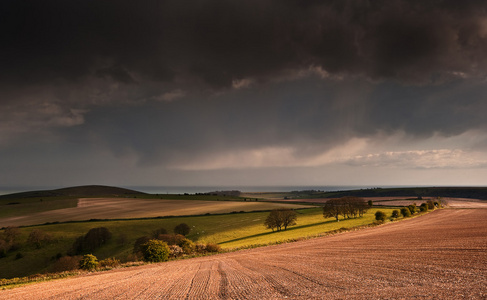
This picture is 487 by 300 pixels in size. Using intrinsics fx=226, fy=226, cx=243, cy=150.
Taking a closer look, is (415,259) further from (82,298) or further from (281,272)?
(82,298)

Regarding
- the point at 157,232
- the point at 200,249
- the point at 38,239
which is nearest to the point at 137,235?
the point at 157,232

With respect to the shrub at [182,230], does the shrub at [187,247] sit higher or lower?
higher

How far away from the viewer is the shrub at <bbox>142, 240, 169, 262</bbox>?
37.0 metres

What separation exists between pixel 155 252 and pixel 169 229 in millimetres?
43788

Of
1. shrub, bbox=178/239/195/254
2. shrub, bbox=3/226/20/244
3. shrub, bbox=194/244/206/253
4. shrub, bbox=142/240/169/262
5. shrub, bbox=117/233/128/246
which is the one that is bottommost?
shrub, bbox=117/233/128/246

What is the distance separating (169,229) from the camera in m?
78.4

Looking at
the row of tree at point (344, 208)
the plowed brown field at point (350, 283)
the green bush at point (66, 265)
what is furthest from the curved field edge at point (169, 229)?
the plowed brown field at point (350, 283)

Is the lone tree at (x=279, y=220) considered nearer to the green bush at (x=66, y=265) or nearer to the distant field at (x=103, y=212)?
the distant field at (x=103, y=212)

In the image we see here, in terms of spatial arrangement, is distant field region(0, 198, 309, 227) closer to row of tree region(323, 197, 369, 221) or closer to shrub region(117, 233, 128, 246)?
shrub region(117, 233, 128, 246)

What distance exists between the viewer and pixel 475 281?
11.1 metres

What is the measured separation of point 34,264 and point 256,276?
68.7 meters

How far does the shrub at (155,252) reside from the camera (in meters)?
37.0

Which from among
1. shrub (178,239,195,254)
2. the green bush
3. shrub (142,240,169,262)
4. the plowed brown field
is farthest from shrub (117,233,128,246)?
the plowed brown field

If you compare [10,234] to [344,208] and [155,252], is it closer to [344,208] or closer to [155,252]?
[155,252]
